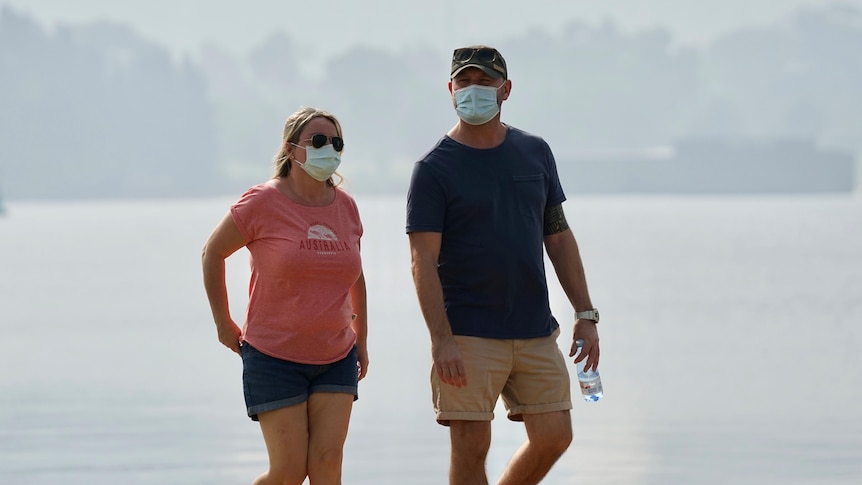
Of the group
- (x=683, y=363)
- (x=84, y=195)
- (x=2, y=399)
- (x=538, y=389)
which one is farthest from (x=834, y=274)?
(x=84, y=195)

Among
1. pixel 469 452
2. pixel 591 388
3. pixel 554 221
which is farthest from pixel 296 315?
pixel 591 388

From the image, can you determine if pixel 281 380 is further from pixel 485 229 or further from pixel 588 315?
pixel 588 315

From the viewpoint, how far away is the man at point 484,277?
5480 mm

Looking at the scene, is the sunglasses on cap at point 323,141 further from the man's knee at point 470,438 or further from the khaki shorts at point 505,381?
the man's knee at point 470,438

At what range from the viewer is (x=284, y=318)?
542 centimetres

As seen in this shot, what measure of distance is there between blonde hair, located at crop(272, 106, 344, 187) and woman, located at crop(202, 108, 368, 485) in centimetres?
3

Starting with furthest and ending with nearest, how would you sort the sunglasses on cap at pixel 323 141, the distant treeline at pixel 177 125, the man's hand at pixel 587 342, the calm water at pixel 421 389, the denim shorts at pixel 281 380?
the distant treeline at pixel 177 125 < the calm water at pixel 421 389 < the man's hand at pixel 587 342 < the sunglasses on cap at pixel 323 141 < the denim shorts at pixel 281 380

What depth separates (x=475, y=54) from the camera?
561 centimetres

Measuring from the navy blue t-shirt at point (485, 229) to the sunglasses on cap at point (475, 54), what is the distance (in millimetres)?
268

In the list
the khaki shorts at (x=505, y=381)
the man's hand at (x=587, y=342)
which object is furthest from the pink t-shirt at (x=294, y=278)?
the man's hand at (x=587, y=342)

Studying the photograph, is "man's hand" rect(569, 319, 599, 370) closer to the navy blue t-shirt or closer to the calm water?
the navy blue t-shirt

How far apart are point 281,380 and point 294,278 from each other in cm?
33

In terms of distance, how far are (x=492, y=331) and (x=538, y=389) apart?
0.82 feet

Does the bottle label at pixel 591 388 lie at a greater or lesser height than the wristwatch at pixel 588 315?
lesser
